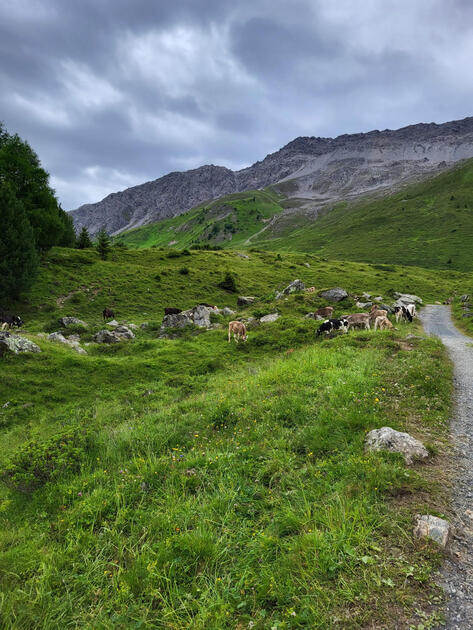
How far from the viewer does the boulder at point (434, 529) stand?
4.27 m

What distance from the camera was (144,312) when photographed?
36.9 meters

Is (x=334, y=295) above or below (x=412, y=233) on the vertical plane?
below

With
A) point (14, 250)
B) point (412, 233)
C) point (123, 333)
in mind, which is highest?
point (412, 233)

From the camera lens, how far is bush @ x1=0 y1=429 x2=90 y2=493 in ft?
22.9

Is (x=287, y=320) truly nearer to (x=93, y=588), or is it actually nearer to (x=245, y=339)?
(x=245, y=339)

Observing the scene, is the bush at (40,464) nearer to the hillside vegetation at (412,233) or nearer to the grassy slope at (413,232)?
the hillside vegetation at (412,233)

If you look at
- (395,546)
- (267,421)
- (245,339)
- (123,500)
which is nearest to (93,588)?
(123,500)

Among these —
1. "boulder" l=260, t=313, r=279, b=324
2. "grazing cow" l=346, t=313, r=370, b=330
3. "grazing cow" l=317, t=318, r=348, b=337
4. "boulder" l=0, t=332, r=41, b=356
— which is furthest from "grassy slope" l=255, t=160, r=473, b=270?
"boulder" l=0, t=332, r=41, b=356

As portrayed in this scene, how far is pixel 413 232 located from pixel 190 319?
14777cm

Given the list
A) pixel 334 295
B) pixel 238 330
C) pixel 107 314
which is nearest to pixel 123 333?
pixel 107 314

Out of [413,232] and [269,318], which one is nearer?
[269,318]

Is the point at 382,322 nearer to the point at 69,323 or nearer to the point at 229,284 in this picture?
the point at 69,323

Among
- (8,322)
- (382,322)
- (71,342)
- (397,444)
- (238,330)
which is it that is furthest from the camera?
(8,322)

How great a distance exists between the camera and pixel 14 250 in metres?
31.8
